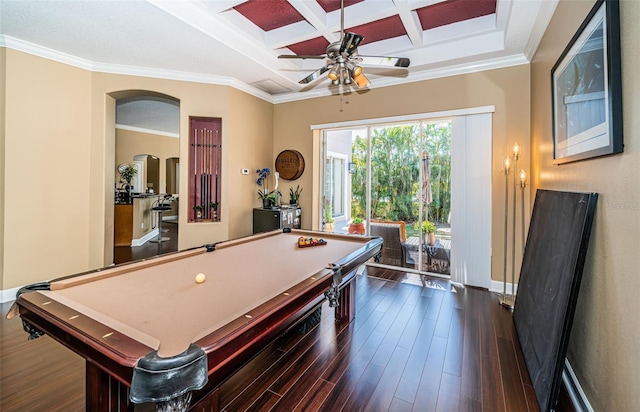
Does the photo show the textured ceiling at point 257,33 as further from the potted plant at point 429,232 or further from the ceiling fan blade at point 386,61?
the potted plant at point 429,232

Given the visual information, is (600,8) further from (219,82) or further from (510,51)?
(219,82)

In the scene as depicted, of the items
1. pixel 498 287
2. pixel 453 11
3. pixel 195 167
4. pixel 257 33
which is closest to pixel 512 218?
pixel 498 287

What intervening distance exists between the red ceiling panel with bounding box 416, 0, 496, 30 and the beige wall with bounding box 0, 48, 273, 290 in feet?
9.62

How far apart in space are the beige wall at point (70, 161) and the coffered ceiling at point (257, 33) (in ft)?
0.81

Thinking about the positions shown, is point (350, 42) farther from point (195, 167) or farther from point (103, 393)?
point (195, 167)

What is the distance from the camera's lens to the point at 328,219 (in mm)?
5293

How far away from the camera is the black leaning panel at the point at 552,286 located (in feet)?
5.37

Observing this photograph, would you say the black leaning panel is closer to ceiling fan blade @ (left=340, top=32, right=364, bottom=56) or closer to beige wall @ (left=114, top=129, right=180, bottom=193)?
ceiling fan blade @ (left=340, top=32, right=364, bottom=56)

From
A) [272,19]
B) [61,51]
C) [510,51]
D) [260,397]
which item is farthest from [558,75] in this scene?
[61,51]

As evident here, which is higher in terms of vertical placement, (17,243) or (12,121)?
(12,121)

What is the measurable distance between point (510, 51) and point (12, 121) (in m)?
5.94

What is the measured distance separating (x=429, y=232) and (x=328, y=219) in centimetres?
181

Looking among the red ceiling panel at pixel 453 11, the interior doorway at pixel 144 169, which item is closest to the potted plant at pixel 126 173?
the interior doorway at pixel 144 169

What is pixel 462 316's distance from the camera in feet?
9.62
